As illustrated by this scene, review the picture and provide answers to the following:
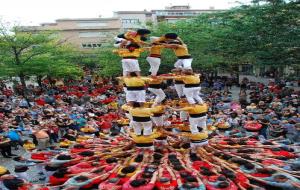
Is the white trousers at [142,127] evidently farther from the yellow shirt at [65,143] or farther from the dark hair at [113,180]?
the yellow shirt at [65,143]

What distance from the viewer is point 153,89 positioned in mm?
13469

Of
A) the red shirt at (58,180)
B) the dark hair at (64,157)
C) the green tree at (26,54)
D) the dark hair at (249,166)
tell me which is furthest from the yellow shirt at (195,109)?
the green tree at (26,54)

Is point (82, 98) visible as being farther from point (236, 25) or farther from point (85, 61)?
point (85, 61)

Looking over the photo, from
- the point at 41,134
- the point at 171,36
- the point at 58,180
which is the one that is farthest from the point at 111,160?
the point at 41,134

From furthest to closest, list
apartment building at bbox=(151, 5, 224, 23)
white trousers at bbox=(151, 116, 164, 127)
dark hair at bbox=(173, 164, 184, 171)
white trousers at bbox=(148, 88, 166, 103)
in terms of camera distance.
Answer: apartment building at bbox=(151, 5, 224, 23)
white trousers at bbox=(151, 116, 164, 127)
white trousers at bbox=(148, 88, 166, 103)
dark hair at bbox=(173, 164, 184, 171)

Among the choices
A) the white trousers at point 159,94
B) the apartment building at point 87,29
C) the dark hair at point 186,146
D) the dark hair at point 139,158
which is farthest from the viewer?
the apartment building at point 87,29

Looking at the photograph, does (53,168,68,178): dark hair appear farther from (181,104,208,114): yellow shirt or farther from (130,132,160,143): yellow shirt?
(181,104,208,114): yellow shirt

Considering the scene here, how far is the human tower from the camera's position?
12430mm

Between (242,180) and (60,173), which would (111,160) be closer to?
(60,173)

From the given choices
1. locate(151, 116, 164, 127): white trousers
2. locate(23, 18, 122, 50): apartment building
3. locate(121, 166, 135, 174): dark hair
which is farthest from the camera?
locate(23, 18, 122, 50): apartment building

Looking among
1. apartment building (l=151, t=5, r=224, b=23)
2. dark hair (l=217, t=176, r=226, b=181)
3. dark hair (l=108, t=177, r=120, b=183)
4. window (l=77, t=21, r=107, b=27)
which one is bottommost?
dark hair (l=217, t=176, r=226, b=181)

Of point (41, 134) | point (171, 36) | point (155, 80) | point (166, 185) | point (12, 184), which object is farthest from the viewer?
point (41, 134)

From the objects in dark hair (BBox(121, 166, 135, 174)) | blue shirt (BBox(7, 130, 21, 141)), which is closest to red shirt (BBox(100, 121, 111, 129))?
blue shirt (BBox(7, 130, 21, 141))

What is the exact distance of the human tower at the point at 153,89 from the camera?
40.8 feet
